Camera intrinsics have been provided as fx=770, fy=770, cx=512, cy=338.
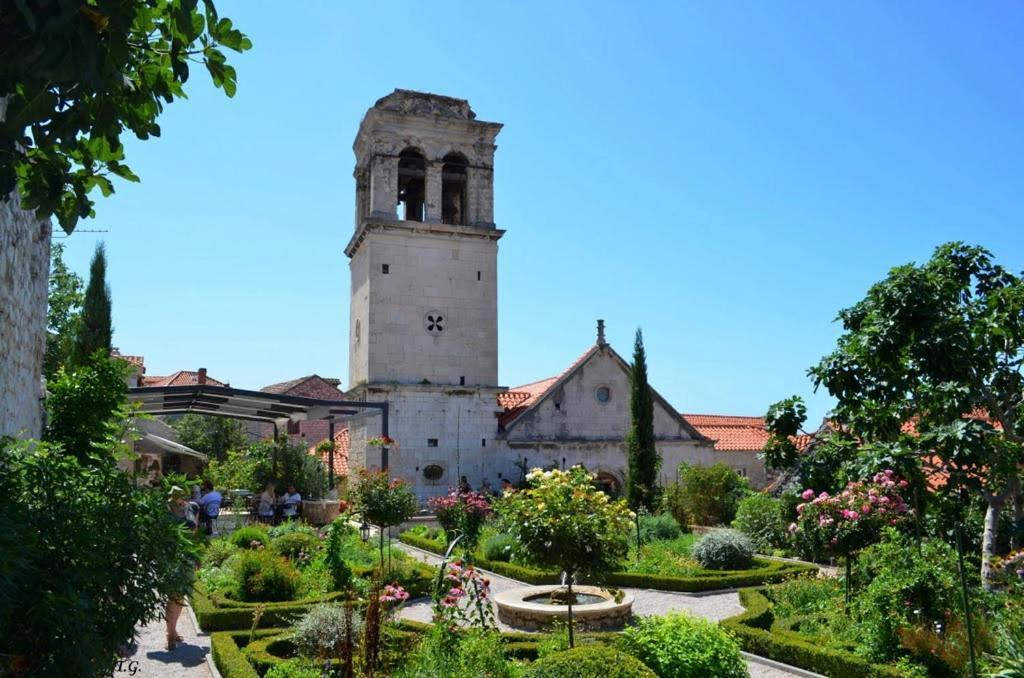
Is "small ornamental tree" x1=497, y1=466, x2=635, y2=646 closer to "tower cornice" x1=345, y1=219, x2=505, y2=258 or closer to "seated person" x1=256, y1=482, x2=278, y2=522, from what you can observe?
"seated person" x1=256, y1=482, x2=278, y2=522

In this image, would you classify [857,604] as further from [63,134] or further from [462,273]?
[462,273]

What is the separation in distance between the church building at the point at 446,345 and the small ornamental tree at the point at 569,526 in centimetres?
1675

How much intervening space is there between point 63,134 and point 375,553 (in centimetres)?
1401

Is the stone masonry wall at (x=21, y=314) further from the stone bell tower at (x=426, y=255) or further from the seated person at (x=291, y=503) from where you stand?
the stone bell tower at (x=426, y=255)

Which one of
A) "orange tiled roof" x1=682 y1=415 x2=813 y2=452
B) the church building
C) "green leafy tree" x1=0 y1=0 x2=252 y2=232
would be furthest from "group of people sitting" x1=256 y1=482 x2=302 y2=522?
"green leafy tree" x1=0 y1=0 x2=252 y2=232

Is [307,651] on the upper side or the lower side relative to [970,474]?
lower

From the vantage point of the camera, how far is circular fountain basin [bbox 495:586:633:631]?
11219 millimetres

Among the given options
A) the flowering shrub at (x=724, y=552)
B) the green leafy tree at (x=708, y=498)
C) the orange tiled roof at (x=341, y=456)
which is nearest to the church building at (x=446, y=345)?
the orange tiled roof at (x=341, y=456)

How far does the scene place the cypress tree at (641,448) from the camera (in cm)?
2469

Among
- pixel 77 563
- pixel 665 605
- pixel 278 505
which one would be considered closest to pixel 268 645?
pixel 77 563

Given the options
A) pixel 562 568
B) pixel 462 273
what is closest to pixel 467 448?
pixel 462 273

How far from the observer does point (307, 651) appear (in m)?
8.29

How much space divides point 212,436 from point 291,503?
18.8 meters

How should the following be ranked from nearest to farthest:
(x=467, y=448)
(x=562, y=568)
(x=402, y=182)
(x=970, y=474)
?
1. (x=970, y=474)
2. (x=562, y=568)
3. (x=467, y=448)
4. (x=402, y=182)
